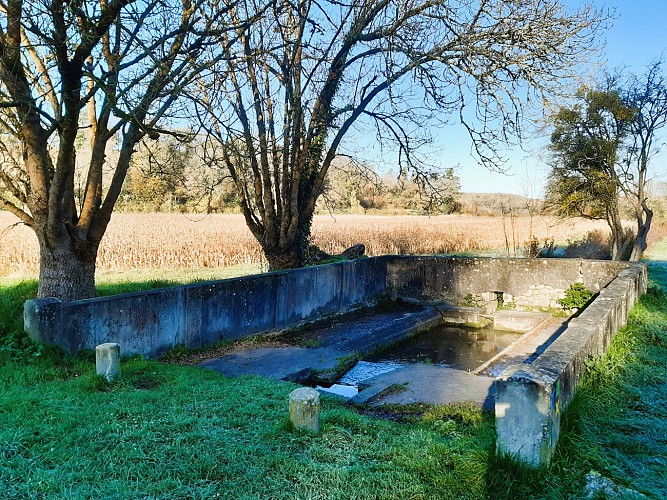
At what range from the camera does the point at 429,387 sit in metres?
6.73

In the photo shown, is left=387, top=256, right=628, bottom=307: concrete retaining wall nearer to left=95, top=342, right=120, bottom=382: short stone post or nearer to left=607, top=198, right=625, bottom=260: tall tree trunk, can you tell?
left=607, top=198, right=625, bottom=260: tall tree trunk

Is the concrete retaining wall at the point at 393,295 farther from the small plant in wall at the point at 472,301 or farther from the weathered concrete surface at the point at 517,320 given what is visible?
the weathered concrete surface at the point at 517,320

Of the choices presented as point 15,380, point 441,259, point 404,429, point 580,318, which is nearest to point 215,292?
point 15,380

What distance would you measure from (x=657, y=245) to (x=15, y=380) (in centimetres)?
2888

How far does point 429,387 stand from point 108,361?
387 centimetres

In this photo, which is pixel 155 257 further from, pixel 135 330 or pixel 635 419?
pixel 635 419

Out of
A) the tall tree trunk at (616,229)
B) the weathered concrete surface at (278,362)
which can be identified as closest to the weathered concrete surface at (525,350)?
the weathered concrete surface at (278,362)

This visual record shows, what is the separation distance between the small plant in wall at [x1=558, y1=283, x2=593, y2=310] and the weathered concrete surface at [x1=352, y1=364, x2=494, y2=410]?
5.35 meters

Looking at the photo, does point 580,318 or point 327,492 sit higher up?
point 580,318

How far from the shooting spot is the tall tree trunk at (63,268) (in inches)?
276

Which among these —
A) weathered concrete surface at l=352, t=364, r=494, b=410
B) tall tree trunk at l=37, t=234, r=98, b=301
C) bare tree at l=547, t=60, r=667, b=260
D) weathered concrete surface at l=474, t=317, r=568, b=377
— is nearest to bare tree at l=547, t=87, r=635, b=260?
bare tree at l=547, t=60, r=667, b=260

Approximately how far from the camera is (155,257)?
52.4ft

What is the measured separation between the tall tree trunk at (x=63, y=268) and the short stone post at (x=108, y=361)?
84.0 inches

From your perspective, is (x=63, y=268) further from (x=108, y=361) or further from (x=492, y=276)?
(x=492, y=276)
